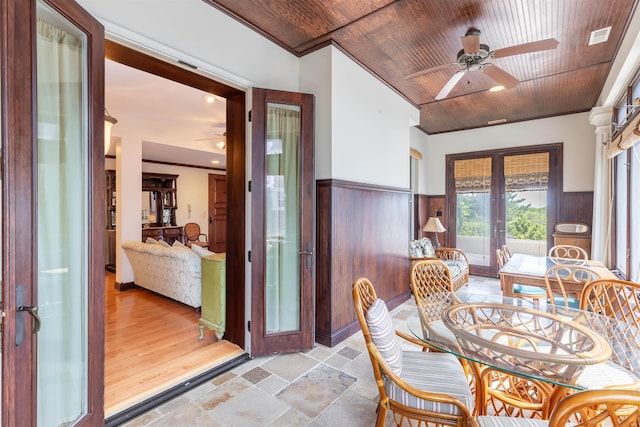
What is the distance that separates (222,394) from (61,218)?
5.13 feet

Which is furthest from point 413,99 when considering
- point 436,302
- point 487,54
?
point 436,302

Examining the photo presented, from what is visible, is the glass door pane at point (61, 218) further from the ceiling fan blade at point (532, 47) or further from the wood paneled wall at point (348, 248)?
the ceiling fan blade at point (532, 47)

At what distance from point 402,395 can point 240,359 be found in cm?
162

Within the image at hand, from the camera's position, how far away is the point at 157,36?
2.04 meters

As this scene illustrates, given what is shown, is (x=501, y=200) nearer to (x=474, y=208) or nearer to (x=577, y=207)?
(x=474, y=208)

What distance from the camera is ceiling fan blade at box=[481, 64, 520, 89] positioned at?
9.04ft

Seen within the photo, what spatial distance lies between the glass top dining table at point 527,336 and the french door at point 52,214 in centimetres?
187

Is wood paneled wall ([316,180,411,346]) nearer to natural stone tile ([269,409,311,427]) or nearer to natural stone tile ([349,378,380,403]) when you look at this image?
natural stone tile ([349,378,380,403])

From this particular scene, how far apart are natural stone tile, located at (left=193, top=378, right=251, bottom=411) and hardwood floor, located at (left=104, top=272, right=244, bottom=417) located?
28 centimetres

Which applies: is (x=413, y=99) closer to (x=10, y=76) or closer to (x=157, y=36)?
(x=157, y=36)

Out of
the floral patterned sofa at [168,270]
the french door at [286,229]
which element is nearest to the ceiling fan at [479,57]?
the french door at [286,229]

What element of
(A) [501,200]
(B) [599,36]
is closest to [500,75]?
(B) [599,36]

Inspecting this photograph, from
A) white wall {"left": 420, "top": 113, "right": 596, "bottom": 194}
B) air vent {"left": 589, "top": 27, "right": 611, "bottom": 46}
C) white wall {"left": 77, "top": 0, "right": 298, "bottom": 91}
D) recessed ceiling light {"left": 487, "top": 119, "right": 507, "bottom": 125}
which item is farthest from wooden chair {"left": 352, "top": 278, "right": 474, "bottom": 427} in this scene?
recessed ceiling light {"left": 487, "top": 119, "right": 507, "bottom": 125}

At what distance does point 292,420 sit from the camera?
189 cm
